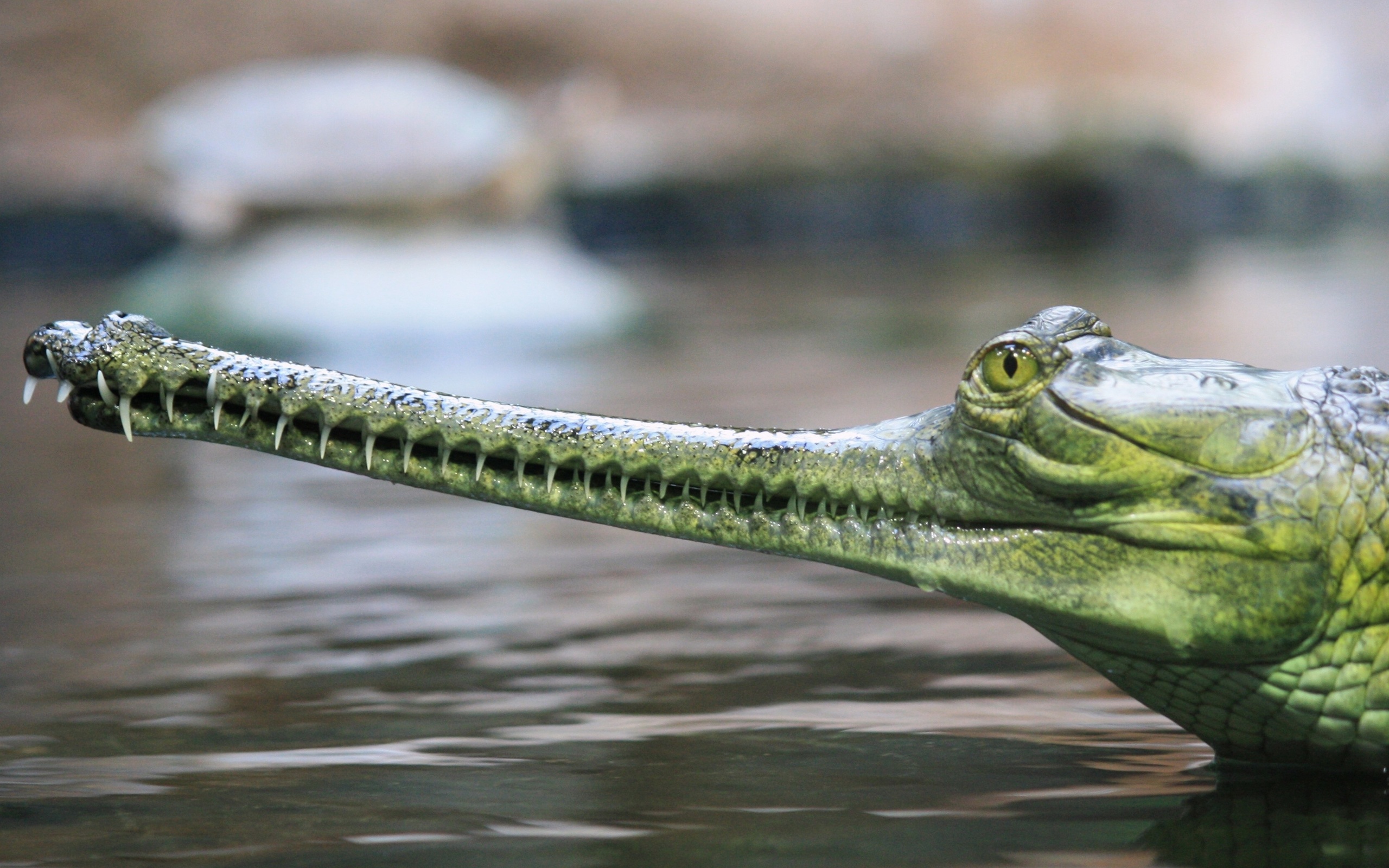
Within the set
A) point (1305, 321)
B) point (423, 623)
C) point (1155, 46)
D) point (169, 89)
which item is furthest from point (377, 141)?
point (1155, 46)

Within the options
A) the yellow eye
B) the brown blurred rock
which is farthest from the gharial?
the brown blurred rock

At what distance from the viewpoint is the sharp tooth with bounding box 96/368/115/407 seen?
2.50m

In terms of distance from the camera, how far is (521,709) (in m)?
3.19

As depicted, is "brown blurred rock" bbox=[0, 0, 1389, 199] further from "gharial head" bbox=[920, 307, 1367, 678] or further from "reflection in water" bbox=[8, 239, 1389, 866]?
"gharial head" bbox=[920, 307, 1367, 678]

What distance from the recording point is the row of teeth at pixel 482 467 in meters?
2.50

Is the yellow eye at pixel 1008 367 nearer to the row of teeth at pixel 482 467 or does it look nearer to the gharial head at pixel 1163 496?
the gharial head at pixel 1163 496

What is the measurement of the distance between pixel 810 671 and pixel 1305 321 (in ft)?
30.7

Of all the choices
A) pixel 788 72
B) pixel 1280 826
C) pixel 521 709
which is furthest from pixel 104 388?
pixel 788 72

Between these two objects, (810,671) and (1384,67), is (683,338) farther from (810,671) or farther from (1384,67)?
(1384,67)

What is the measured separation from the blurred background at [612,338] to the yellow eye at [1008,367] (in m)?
0.59

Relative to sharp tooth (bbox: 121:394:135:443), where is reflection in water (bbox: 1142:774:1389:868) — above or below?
below

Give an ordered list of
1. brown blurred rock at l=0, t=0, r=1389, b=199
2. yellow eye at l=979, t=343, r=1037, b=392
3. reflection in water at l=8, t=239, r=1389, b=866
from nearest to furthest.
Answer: reflection in water at l=8, t=239, r=1389, b=866 → yellow eye at l=979, t=343, r=1037, b=392 → brown blurred rock at l=0, t=0, r=1389, b=199

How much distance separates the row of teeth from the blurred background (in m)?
0.42

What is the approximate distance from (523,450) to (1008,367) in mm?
709
